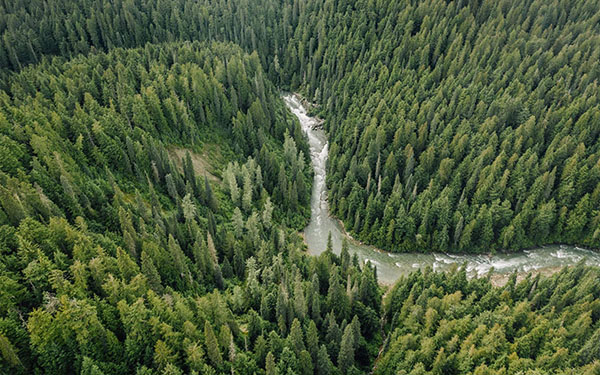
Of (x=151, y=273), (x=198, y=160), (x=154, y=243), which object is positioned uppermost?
(x=151, y=273)

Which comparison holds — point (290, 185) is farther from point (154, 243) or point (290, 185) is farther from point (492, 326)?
point (492, 326)

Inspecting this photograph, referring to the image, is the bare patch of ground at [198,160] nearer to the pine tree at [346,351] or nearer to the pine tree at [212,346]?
the pine tree at [212,346]

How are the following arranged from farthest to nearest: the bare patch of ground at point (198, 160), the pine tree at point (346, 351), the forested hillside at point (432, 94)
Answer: the bare patch of ground at point (198, 160)
the forested hillside at point (432, 94)
the pine tree at point (346, 351)

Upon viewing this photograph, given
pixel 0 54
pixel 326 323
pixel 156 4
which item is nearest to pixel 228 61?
pixel 156 4

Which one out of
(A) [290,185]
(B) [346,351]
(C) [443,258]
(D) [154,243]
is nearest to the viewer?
(B) [346,351]

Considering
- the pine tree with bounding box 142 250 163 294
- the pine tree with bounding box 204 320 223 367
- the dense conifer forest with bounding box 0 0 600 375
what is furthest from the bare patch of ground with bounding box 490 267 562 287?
the pine tree with bounding box 142 250 163 294

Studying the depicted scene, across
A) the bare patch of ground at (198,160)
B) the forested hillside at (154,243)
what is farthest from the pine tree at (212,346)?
the bare patch of ground at (198,160)

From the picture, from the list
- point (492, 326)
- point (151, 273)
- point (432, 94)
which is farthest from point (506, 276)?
point (151, 273)

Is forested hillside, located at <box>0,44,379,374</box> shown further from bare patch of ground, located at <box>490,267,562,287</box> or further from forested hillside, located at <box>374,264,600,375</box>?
bare patch of ground, located at <box>490,267,562,287</box>

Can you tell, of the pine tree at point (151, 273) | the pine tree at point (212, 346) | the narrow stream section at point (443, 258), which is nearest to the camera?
the pine tree at point (212, 346)

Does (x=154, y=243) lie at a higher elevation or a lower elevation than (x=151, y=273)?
lower
